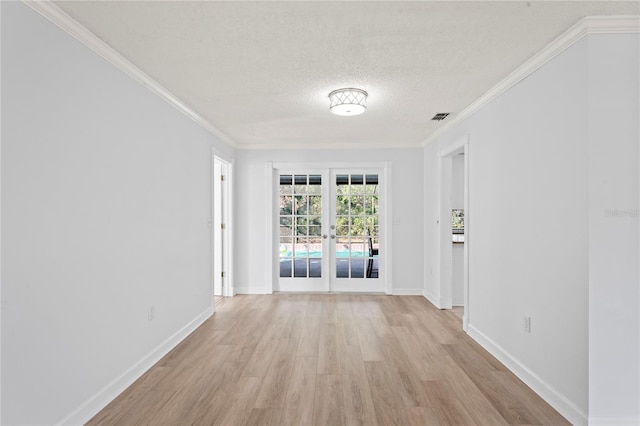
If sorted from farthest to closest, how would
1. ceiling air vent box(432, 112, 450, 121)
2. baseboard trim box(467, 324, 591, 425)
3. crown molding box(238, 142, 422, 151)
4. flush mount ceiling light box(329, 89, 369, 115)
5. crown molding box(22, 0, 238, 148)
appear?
crown molding box(238, 142, 422, 151) < ceiling air vent box(432, 112, 450, 121) < flush mount ceiling light box(329, 89, 369, 115) < baseboard trim box(467, 324, 591, 425) < crown molding box(22, 0, 238, 148)

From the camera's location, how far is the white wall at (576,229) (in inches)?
75.4

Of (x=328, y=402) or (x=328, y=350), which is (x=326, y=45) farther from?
(x=328, y=350)

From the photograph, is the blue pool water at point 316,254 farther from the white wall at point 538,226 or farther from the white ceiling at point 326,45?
the white ceiling at point 326,45

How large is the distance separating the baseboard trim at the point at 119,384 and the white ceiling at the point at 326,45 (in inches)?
91.0

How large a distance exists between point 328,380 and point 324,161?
351 centimetres

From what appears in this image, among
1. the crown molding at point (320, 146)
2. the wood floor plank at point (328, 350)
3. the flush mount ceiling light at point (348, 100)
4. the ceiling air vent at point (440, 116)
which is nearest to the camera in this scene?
the wood floor plank at point (328, 350)

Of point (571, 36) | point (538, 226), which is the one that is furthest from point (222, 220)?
point (571, 36)

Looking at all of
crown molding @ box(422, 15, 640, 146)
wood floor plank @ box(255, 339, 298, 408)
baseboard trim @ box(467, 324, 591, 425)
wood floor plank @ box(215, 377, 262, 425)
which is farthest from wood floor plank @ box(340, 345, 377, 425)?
crown molding @ box(422, 15, 640, 146)

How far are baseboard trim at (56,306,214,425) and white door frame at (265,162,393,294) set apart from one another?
199 centimetres

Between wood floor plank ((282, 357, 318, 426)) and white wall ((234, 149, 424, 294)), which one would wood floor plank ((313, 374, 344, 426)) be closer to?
wood floor plank ((282, 357, 318, 426))

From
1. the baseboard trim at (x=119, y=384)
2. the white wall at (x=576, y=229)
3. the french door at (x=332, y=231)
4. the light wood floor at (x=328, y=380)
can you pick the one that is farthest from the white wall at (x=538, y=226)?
the baseboard trim at (x=119, y=384)

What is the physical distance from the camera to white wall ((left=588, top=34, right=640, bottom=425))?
6.27ft

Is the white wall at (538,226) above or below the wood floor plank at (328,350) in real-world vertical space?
above

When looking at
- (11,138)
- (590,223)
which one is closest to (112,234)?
(11,138)
